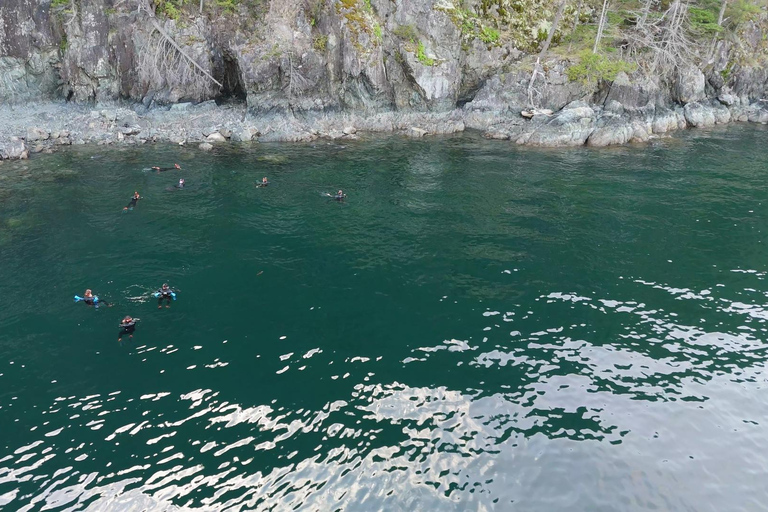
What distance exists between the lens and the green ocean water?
14.9 metres

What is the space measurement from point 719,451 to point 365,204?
25.2 metres

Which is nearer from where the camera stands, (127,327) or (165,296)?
(127,327)

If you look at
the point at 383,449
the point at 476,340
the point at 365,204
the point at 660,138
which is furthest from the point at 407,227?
the point at 660,138

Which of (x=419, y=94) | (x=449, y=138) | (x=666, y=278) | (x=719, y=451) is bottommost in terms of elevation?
(x=719, y=451)

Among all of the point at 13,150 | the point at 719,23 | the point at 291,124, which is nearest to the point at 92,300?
the point at 13,150

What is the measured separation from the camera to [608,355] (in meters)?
20.4

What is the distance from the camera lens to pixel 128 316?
2156cm

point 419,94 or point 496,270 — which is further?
point 419,94

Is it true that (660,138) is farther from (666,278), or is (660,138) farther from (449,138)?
(666,278)

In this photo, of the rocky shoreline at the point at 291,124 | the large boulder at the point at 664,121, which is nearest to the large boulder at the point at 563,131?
the rocky shoreline at the point at 291,124

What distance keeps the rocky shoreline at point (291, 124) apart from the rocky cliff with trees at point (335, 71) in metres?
0.18

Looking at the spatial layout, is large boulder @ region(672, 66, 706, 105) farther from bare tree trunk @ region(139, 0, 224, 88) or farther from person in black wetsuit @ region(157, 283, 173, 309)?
person in black wetsuit @ region(157, 283, 173, 309)

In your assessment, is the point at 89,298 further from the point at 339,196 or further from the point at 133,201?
the point at 339,196

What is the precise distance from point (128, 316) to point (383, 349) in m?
11.6
